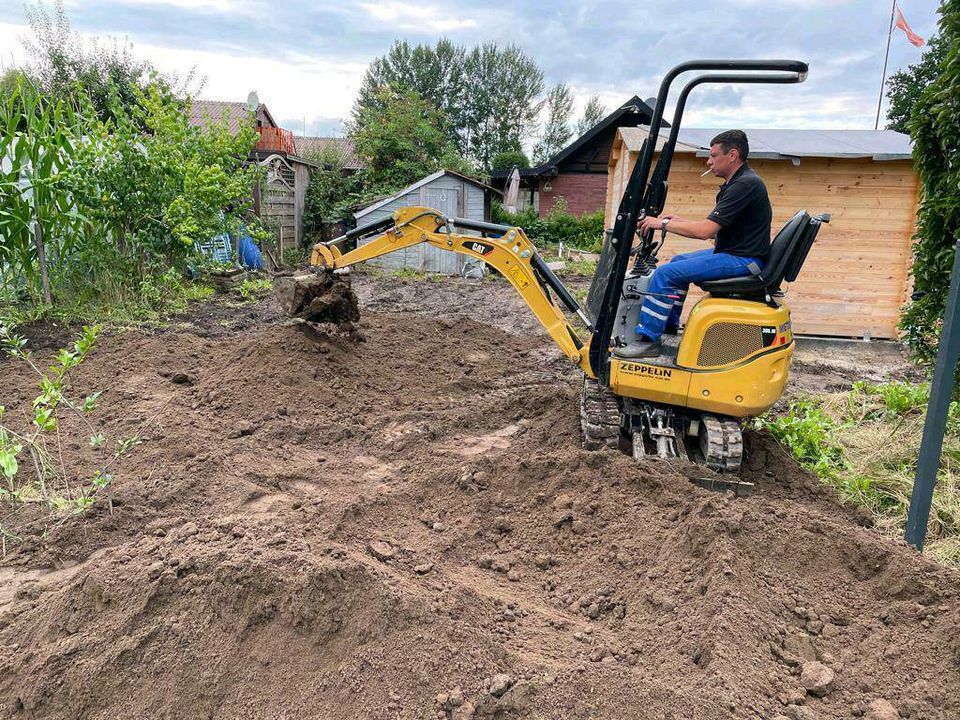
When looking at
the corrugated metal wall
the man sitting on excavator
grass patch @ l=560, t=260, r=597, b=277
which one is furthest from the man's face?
the corrugated metal wall

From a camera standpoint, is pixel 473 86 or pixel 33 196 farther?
pixel 473 86

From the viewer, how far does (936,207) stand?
5094 millimetres

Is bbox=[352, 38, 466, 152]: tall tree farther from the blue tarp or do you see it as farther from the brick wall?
the blue tarp

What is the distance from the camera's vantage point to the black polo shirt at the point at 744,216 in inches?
171

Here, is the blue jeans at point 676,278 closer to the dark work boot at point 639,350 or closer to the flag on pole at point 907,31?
the dark work boot at point 639,350

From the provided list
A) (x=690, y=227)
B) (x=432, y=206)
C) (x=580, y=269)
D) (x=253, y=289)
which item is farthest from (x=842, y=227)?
(x=432, y=206)

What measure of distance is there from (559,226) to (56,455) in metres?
21.2

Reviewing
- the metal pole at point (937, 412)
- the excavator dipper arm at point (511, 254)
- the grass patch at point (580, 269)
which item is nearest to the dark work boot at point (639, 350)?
the excavator dipper arm at point (511, 254)

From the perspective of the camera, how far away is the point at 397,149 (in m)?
22.6

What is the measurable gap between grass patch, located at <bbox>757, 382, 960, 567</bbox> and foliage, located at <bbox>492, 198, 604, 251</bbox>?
17.8 meters

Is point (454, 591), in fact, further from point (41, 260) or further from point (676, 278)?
point (41, 260)

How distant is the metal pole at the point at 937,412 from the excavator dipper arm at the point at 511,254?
2153mm

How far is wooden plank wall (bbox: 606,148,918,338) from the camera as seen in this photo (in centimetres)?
928

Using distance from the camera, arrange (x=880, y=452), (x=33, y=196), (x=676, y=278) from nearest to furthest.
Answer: (x=676, y=278)
(x=880, y=452)
(x=33, y=196)
